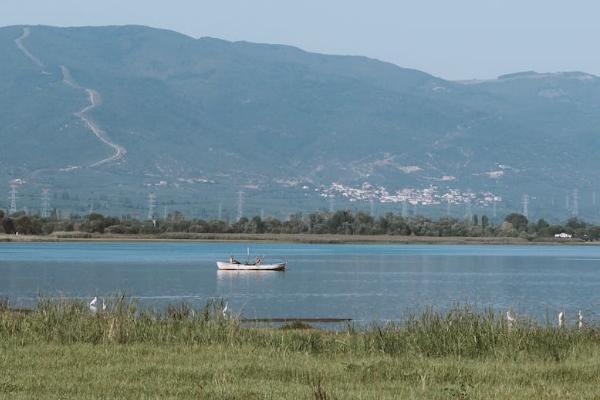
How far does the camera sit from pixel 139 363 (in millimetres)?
20219

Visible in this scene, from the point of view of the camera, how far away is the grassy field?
17641mm

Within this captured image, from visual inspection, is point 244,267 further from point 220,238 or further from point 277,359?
point 220,238

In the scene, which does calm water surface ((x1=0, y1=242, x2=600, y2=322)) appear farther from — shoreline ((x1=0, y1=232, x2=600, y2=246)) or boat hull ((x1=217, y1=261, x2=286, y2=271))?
shoreline ((x1=0, y1=232, x2=600, y2=246))

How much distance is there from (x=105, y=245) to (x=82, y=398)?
590 ft

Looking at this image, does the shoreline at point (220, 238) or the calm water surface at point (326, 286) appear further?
the shoreline at point (220, 238)

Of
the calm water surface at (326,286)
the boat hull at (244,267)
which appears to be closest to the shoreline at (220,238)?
the calm water surface at (326,286)

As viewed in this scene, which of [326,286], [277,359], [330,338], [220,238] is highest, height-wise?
[220,238]

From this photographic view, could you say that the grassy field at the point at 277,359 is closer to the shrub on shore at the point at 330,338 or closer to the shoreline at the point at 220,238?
the shrub on shore at the point at 330,338

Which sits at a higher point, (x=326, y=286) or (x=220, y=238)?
(x=220, y=238)

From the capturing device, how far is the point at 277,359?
21172 millimetres

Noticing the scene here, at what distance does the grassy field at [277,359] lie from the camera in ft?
57.9

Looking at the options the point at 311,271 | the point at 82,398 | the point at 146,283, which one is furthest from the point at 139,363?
the point at 311,271

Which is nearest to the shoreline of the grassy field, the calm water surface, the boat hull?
the calm water surface

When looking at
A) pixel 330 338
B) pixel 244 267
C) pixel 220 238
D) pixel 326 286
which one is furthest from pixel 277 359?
pixel 220 238
